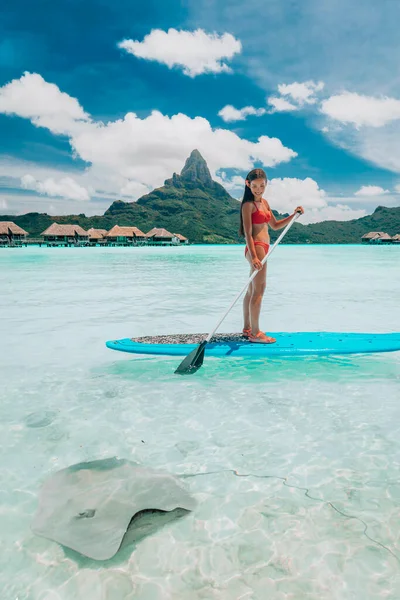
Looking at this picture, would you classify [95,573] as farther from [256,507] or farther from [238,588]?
[256,507]

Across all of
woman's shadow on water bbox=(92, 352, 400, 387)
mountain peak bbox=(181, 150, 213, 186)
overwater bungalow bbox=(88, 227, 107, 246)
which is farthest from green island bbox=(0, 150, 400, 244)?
woman's shadow on water bbox=(92, 352, 400, 387)

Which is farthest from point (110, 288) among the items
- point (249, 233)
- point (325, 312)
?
point (249, 233)

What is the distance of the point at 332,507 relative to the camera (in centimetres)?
251

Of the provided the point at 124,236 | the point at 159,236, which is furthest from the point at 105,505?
the point at 159,236

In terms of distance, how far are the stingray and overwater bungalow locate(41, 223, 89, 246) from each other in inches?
3138

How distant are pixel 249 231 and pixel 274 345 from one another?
59.6 inches

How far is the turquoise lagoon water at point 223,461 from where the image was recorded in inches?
79.3

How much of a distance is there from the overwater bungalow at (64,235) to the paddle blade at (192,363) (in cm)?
7787

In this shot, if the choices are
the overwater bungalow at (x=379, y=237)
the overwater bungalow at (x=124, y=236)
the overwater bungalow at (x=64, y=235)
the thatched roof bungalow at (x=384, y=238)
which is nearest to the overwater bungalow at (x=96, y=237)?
the overwater bungalow at (x=124, y=236)

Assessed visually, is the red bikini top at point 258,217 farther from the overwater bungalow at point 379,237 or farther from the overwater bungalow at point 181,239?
the overwater bungalow at point 379,237

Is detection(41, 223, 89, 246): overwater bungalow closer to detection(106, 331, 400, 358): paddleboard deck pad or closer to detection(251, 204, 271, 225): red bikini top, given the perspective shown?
detection(106, 331, 400, 358): paddleboard deck pad

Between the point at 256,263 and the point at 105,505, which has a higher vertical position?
the point at 256,263

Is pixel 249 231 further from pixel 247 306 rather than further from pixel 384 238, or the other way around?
pixel 384 238

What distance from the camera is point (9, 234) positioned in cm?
6975
